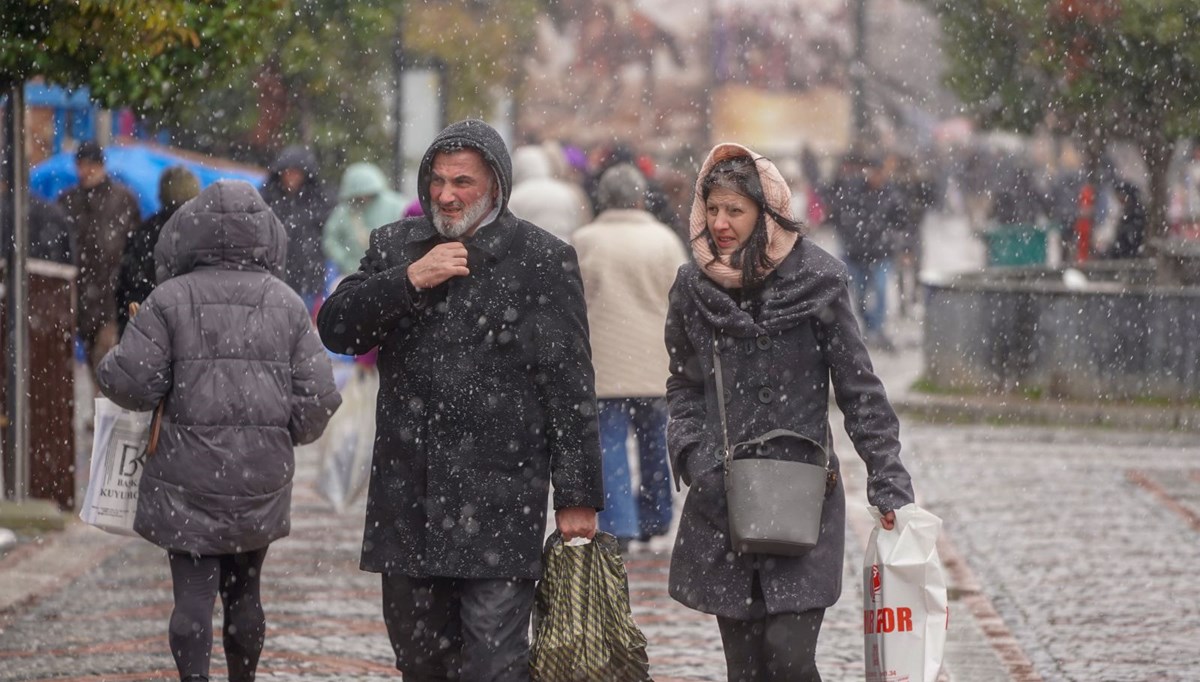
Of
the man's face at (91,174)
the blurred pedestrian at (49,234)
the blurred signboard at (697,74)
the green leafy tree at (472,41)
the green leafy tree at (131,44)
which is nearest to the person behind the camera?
the green leafy tree at (131,44)

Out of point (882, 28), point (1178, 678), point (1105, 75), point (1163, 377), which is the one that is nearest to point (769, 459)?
point (1178, 678)

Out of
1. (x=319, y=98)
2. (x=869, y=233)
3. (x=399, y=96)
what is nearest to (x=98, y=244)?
(x=399, y=96)

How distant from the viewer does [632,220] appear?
9.81 m

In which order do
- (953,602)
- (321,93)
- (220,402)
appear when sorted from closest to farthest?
(220,402)
(953,602)
(321,93)

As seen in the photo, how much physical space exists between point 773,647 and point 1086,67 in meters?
12.2

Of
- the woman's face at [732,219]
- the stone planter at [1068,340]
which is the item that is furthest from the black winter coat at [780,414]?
the stone planter at [1068,340]

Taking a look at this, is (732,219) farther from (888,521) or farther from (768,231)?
(888,521)

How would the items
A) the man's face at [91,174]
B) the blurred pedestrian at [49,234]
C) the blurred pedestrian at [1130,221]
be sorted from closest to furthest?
the man's face at [91,174] < the blurred pedestrian at [49,234] < the blurred pedestrian at [1130,221]

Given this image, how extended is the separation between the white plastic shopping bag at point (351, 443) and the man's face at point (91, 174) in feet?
11.4

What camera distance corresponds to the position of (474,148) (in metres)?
5.27

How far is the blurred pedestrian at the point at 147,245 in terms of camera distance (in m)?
9.19

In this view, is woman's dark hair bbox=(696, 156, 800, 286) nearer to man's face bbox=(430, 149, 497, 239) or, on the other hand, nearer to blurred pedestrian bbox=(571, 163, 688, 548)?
man's face bbox=(430, 149, 497, 239)

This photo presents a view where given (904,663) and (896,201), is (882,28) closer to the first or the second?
(896,201)

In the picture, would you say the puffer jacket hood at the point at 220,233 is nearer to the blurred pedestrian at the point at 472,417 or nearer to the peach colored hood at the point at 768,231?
the blurred pedestrian at the point at 472,417
